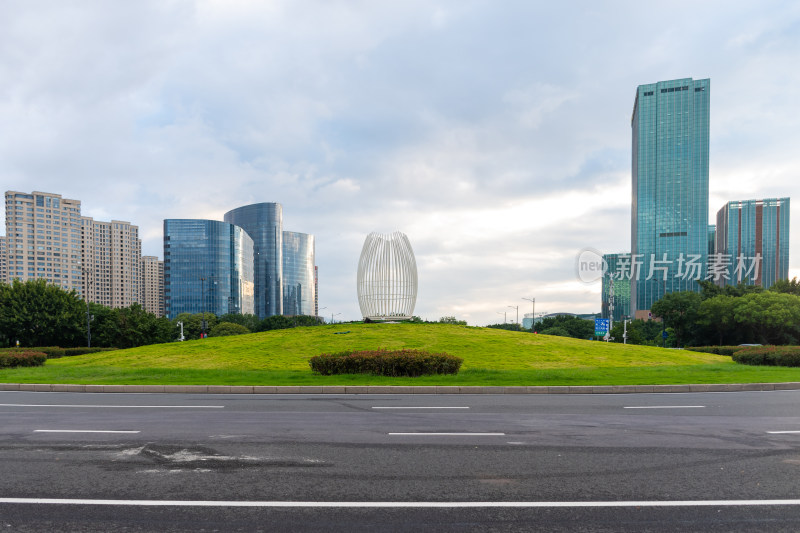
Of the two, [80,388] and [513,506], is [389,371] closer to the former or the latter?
[80,388]

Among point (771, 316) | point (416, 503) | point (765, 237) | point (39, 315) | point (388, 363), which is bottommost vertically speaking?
point (39, 315)

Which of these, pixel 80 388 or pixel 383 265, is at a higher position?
pixel 383 265

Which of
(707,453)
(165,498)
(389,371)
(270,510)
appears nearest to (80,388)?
(389,371)

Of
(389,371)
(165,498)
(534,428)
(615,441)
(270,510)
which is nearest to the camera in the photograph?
(270,510)

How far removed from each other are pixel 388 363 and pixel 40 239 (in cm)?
14282

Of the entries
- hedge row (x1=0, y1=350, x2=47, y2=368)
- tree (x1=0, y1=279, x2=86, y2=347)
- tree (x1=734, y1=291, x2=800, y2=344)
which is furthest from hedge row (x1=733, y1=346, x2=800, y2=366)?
tree (x1=0, y1=279, x2=86, y2=347)

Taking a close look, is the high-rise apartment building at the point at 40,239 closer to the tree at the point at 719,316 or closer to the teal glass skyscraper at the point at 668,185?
the tree at the point at 719,316

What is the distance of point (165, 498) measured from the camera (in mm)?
5137

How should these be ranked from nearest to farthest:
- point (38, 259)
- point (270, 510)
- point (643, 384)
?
point (270, 510) → point (643, 384) → point (38, 259)

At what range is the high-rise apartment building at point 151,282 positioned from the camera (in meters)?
158

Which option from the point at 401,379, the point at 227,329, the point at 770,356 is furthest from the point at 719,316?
the point at 227,329

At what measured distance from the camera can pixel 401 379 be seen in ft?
54.3

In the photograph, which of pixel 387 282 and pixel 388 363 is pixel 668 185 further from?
pixel 388 363

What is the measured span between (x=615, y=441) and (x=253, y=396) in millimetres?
9861
